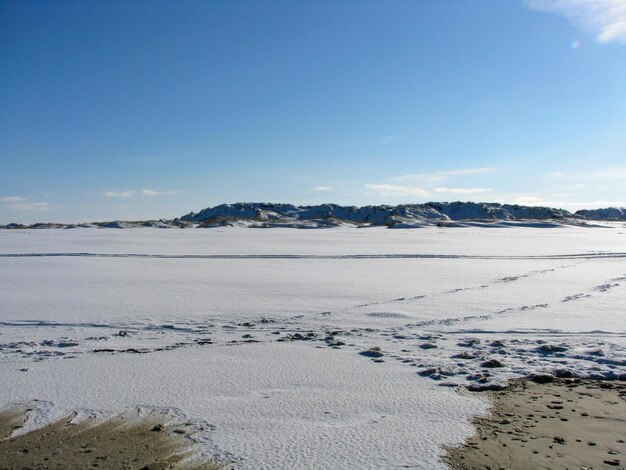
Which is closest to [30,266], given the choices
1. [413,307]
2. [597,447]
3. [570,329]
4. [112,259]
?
[112,259]

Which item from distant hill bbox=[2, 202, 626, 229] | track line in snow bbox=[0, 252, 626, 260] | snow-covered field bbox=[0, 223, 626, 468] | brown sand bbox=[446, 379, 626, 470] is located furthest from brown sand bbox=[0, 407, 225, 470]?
distant hill bbox=[2, 202, 626, 229]

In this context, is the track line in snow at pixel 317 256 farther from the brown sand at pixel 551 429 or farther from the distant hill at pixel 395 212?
the distant hill at pixel 395 212

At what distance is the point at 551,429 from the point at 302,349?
303 centimetres

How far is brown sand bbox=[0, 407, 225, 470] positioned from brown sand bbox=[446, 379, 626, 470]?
2049 mm

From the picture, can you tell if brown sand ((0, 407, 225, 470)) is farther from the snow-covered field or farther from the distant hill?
the distant hill

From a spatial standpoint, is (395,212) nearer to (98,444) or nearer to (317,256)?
(317,256)

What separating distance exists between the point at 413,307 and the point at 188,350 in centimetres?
440

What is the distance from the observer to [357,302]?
945cm

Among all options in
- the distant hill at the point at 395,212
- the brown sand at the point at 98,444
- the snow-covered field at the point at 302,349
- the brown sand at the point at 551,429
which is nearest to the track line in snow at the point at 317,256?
the snow-covered field at the point at 302,349

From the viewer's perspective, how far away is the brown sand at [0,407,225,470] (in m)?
3.46

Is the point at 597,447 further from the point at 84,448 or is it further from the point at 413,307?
the point at 413,307

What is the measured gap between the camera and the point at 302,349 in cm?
625

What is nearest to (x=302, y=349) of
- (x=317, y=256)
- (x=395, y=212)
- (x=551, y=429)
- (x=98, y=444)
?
(x=98, y=444)

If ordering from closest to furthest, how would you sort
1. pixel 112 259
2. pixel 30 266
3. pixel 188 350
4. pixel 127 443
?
pixel 127 443, pixel 188 350, pixel 30 266, pixel 112 259
